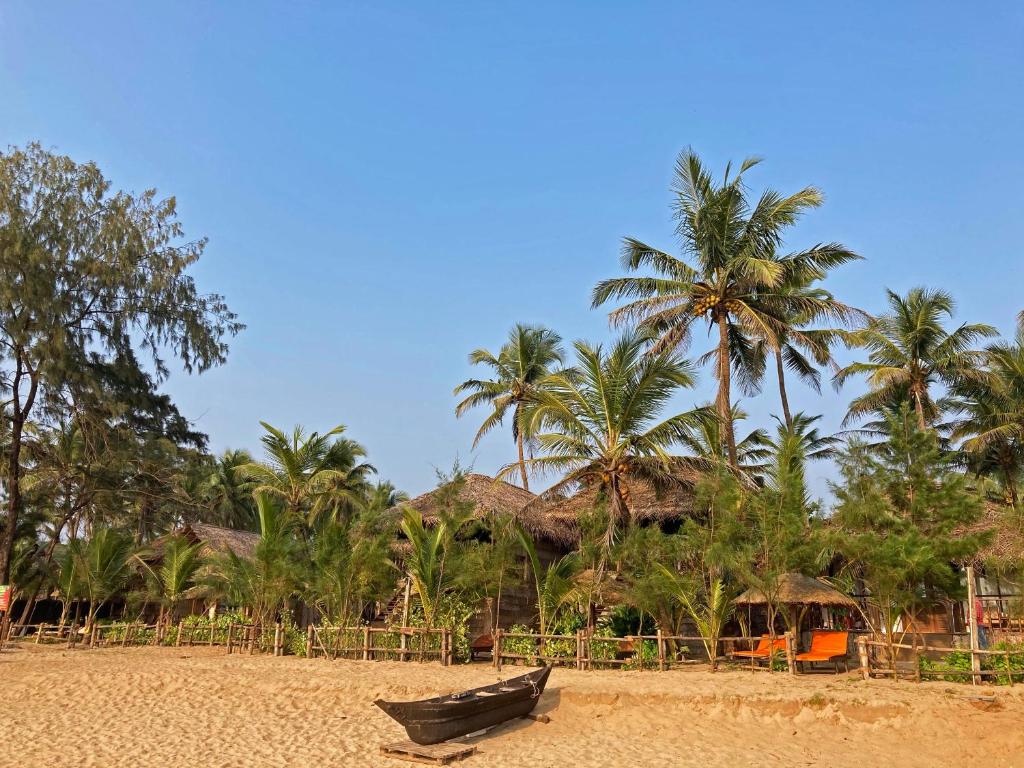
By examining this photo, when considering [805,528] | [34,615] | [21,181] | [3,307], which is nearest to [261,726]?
[805,528]

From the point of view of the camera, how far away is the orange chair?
1270 centimetres

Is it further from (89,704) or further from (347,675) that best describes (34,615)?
(347,675)

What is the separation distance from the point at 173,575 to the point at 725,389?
13.8 meters

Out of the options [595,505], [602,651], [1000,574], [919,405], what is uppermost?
[919,405]

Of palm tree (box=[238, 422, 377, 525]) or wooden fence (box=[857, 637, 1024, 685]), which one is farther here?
palm tree (box=[238, 422, 377, 525])

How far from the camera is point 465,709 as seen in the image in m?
9.64

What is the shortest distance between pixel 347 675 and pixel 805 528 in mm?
8288

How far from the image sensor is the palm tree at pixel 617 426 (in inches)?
588

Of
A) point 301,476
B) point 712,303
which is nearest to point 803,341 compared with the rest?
point 712,303

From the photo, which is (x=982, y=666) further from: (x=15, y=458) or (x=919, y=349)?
(x=15, y=458)

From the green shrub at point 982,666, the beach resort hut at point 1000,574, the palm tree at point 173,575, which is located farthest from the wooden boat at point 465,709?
the palm tree at point 173,575

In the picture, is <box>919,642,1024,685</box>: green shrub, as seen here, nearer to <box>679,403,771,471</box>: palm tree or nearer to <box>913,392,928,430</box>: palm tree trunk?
<box>679,403,771,471</box>: palm tree

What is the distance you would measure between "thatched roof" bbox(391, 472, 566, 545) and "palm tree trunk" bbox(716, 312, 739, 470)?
168 inches

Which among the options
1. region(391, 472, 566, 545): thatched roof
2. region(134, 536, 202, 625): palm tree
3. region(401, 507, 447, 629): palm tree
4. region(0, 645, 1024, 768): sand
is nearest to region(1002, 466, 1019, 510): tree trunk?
region(391, 472, 566, 545): thatched roof
